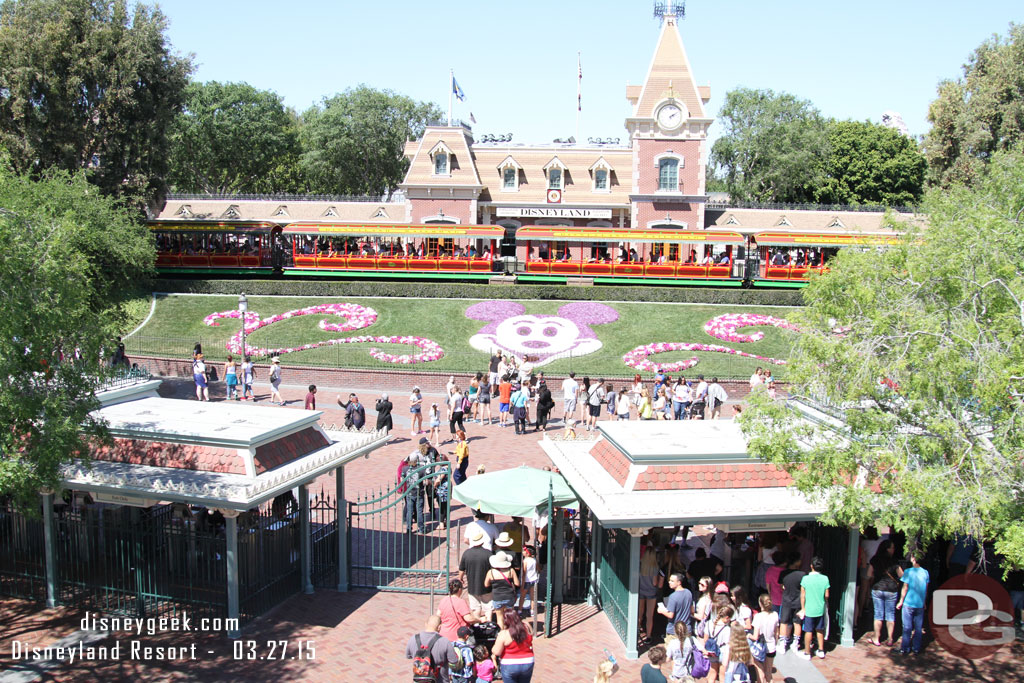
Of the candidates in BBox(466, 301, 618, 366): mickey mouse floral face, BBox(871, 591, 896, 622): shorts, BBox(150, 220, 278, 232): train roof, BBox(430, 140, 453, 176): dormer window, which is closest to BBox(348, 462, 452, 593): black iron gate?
BBox(871, 591, 896, 622): shorts

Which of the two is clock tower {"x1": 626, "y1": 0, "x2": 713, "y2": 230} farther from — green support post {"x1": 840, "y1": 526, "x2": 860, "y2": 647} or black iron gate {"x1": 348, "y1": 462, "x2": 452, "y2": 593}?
green support post {"x1": 840, "y1": 526, "x2": 860, "y2": 647}

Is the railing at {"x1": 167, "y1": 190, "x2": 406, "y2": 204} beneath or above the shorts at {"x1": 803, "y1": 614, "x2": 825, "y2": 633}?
above

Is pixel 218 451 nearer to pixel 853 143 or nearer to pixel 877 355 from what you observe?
pixel 877 355

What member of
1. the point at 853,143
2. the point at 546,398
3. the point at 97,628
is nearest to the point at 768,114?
the point at 853,143

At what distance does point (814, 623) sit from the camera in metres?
10.4

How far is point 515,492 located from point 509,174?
38.7m

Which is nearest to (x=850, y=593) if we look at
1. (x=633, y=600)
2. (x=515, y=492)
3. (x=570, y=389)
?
(x=633, y=600)

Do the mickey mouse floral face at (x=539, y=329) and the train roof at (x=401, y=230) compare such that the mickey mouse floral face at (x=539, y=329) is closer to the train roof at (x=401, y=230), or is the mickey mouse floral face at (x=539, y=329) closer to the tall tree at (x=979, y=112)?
the train roof at (x=401, y=230)

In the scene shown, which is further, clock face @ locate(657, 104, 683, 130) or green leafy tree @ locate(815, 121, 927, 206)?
green leafy tree @ locate(815, 121, 927, 206)

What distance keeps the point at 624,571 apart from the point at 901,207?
5395 cm

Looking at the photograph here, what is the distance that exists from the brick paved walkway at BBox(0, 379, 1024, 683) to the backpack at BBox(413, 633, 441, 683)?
65.4 inches

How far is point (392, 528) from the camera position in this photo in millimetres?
14758

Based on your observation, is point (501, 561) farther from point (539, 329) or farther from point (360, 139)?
point (360, 139)

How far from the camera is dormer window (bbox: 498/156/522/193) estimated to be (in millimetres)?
47781
